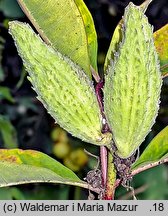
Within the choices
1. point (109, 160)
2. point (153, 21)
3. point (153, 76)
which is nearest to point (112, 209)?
point (109, 160)

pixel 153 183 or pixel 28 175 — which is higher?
pixel 153 183

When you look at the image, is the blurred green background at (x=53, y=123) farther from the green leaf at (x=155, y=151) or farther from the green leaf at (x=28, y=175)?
the green leaf at (x=28, y=175)

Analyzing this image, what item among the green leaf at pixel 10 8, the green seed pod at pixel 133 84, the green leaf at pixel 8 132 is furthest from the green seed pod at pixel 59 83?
the green leaf at pixel 10 8

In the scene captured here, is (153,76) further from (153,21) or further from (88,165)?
(88,165)

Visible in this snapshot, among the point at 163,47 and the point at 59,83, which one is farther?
the point at 163,47

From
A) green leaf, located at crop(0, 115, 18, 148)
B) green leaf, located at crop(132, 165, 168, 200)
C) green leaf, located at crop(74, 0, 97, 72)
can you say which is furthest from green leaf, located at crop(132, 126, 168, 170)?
green leaf, located at crop(132, 165, 168, 200)

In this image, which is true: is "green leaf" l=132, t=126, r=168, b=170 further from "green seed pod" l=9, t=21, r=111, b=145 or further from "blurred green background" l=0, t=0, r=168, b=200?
"blurred green background" l=0, t=0, r=168, b=200

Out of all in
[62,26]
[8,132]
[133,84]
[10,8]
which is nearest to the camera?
[133,84]

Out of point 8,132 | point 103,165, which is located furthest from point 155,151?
point 8,132

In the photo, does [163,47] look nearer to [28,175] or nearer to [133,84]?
[133,84]
